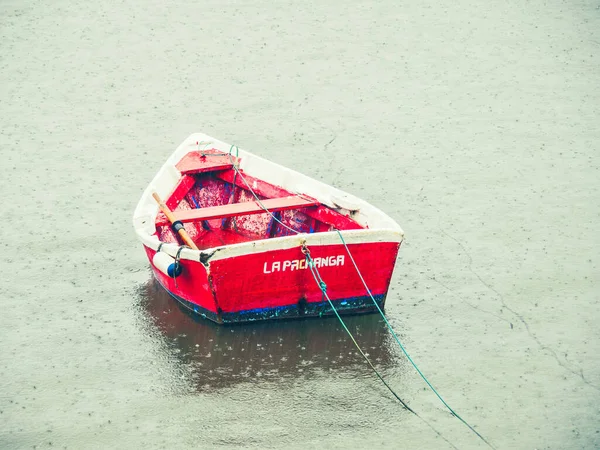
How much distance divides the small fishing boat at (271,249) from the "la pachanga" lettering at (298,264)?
0.01 m

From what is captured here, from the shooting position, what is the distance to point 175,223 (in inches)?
459

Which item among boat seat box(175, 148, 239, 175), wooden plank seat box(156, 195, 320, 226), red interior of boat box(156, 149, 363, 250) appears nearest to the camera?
wooden plank seat box(156, 195, 320, 226)

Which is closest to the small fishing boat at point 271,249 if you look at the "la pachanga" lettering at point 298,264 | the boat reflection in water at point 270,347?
the "la pachanga" lettering at point 298,264

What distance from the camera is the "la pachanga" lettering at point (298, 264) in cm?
1061

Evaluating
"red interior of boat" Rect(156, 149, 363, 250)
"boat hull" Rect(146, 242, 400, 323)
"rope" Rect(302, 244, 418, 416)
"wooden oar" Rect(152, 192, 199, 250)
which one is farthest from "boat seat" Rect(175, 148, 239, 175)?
"rope" Rect(302, 244, 418, 416)

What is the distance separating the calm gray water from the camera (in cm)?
995

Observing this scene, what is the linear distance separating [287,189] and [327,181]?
222 centimetres

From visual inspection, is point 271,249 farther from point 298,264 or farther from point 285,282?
point 285,282

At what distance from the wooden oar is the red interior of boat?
0.08m

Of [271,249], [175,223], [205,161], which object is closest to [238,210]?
[175,223]

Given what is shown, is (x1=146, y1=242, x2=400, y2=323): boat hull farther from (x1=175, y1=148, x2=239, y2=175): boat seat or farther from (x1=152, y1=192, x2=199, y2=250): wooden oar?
(x1=175, y1=148, x2=239, y2=175): boat seat

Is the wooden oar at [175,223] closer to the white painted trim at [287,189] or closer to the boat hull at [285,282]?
the white painted trim at [287,189]

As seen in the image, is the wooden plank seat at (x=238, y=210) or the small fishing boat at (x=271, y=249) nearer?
the small fishing boat at (x=271, y=249)

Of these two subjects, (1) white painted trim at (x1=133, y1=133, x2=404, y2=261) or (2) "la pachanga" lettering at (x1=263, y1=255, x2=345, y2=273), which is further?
(2) "la pachanga" lettering at (x1=263, y1=255, x2=345, y2=273)
